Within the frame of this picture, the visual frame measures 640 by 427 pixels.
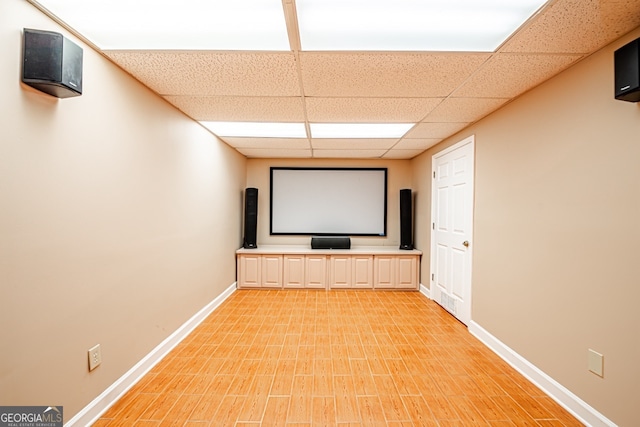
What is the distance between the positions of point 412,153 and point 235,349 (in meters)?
3.89

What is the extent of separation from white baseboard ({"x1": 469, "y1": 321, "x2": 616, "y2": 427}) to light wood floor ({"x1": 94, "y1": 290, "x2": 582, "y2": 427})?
7 cm

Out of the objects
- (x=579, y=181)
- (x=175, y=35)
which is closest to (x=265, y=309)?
(x=175, y=35)

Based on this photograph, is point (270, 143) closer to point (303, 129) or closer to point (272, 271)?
point (303, 129)

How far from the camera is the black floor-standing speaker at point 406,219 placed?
191 inches

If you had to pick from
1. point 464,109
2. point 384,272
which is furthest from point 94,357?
point 384,272

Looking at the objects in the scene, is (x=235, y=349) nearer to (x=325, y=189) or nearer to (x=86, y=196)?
(x=86, y=196)

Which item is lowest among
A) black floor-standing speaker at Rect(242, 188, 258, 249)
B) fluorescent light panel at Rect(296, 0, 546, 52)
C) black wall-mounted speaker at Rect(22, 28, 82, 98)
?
black floor-standing speaker at Rect(242, 188, 258, 249)

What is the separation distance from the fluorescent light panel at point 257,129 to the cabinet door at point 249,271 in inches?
77.3

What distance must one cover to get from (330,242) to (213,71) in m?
3.36

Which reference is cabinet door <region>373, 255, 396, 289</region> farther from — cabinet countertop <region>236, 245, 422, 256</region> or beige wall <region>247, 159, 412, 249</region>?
beige wall <region>247, 159, 412, 249</region>

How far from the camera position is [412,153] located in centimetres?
484

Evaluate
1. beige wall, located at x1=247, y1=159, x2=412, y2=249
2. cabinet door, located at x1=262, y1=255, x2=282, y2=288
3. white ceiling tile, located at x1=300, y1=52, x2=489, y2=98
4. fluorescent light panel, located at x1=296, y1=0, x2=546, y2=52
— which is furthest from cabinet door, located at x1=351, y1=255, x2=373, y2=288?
fluorescent light panel, located at x1=296, y1=0, x2=546, y2=52

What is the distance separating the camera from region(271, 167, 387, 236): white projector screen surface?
5277 millimetres

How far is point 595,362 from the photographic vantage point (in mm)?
1703
